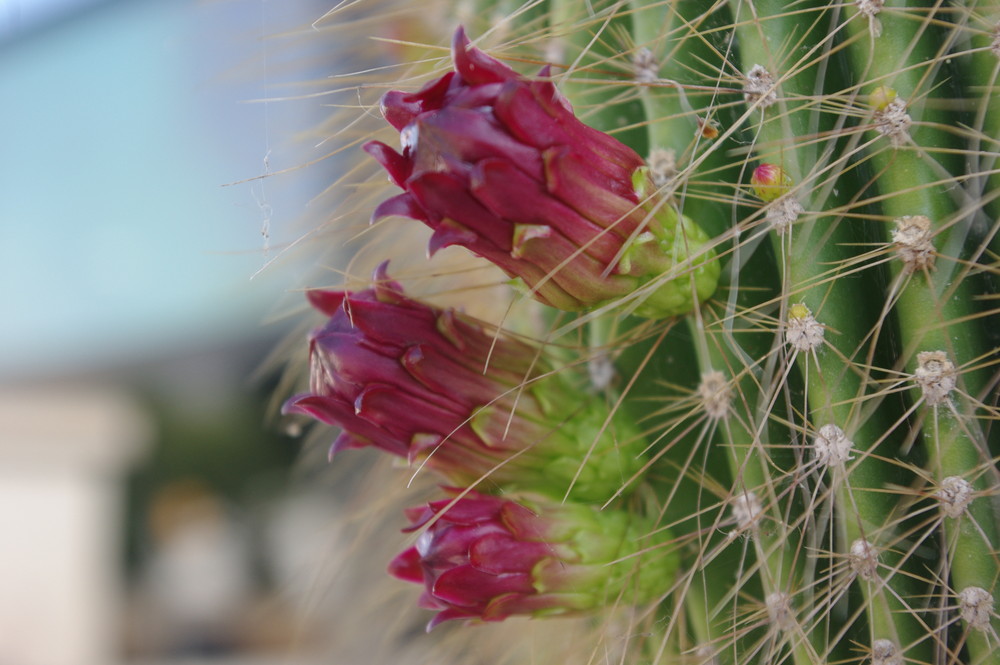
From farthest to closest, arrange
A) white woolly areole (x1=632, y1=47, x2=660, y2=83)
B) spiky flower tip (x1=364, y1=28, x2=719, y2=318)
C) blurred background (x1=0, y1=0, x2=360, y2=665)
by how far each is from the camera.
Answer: blurred background (x1=0, y1=0, x2=360, y2=665)
white woolly areole (x1=632, y1=47, x2=660, y2=83)
spiky flower tip (x1=364, y1=28, x2=719, y2=318)

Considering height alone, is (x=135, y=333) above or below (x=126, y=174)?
below

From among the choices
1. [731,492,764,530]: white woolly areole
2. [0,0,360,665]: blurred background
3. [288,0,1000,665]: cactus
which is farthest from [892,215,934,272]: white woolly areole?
[0,0,360,665]: blurred background

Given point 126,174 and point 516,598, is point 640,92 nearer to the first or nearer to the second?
point 516,598

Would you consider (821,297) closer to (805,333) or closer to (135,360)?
(805,333)

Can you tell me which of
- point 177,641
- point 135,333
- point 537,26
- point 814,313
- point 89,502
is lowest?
Result: point 177,641

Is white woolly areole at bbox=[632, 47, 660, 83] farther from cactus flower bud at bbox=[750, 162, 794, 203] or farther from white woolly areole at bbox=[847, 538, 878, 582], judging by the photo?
white woolly areole at bbox=[847, 538, 878, 582]

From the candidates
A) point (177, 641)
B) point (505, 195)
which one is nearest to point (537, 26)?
point (505, 195)
